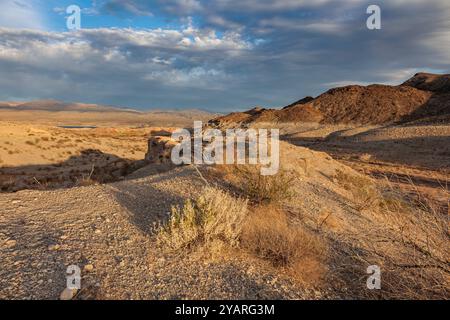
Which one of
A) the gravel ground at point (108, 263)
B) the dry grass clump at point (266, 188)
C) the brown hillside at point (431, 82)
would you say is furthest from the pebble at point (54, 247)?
the brown hillside at point (431, 82)

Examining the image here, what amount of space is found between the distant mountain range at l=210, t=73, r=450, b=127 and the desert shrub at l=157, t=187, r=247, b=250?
5135 cm

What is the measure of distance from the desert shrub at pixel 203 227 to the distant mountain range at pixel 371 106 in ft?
168

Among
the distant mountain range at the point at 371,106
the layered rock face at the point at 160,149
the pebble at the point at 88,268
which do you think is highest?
the distant mountain range at the point at 371,106

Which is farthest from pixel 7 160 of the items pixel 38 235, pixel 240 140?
pixel 38 235

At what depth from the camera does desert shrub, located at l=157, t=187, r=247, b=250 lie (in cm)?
470

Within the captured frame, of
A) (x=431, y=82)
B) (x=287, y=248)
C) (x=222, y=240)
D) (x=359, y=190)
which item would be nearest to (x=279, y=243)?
(x=287, y=248)

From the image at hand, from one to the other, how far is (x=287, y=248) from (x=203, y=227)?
0.99m

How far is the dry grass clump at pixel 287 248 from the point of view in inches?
175

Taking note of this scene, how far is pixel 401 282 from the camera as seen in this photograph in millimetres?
4273

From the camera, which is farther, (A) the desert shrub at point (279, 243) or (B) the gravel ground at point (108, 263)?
(A) the desert shrub at point (279, 243)

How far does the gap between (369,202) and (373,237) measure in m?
2.63

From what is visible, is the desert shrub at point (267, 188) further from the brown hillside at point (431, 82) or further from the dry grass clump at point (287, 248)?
the brown hillside at point (431, 82)

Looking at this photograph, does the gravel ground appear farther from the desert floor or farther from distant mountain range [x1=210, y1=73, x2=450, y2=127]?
distant mountain range [x1=210, y1=73, x2=450, y2=127]
